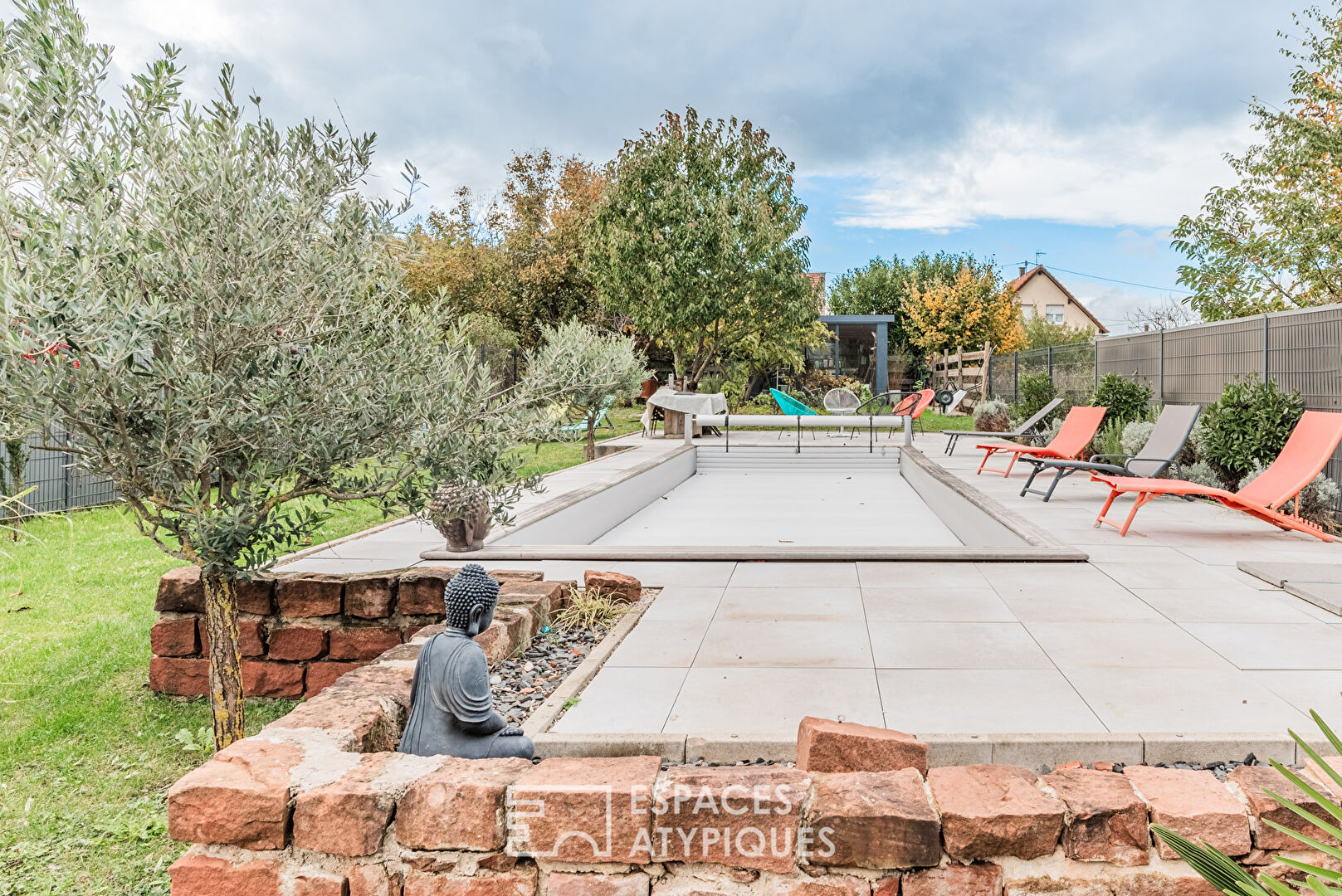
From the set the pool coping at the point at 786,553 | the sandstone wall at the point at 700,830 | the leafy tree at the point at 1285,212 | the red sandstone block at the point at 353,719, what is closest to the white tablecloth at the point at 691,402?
the leafy tree at the point at 1285,212

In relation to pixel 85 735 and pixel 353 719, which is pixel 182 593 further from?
pixel 353 719

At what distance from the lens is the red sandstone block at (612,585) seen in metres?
4.19

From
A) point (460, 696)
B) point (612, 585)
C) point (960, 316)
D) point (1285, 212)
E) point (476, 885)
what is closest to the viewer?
point (476, 885)

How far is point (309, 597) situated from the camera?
148 inches

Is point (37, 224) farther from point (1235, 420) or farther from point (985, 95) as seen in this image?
point (985, 95)

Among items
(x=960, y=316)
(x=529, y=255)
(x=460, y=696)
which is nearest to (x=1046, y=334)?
(x=960, y=316)

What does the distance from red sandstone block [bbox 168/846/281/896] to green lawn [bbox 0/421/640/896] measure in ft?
1.71

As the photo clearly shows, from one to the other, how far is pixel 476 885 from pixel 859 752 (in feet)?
3.29

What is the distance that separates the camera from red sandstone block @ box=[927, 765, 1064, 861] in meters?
1.88

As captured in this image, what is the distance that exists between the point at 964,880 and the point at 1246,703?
1.52 m

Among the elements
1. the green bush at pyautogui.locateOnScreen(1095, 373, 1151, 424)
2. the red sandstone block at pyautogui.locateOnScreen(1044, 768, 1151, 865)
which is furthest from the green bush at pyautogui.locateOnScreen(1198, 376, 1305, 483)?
the red sandstone block at pyautogui.locateOnScreen(1044, 768, 1151, 865)

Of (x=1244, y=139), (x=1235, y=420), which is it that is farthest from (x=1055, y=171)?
(x=1235, y=420)

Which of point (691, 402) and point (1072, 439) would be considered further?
point (691, 402)

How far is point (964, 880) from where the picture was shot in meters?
1.91
